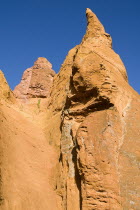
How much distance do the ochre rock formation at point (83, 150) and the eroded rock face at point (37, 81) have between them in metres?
7.50

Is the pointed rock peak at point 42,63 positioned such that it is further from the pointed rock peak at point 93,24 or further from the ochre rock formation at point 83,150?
the ochre rock formation at point 83,150

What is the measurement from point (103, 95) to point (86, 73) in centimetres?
117

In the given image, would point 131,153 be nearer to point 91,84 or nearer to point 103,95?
point 103,95

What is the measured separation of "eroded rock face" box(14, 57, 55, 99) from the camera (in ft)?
58.7

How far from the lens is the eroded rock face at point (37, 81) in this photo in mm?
17905

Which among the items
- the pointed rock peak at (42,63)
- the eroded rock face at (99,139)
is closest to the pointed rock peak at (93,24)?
the eroded rock face at (99,139)

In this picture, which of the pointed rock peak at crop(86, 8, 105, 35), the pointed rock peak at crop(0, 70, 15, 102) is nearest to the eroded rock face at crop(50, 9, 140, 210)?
the pointed rock peak at crop(86, 8, 105, 35)

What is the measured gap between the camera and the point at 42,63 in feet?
64.2

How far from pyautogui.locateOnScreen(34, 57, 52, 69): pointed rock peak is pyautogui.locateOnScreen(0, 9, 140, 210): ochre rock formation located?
9.27m

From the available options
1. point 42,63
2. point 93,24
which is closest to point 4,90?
point 93,24

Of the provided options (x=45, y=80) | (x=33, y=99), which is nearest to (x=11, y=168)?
(x=33, y=99)

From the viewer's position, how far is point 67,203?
22.6 feet

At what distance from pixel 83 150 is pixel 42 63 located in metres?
13.7

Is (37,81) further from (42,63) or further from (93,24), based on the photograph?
(93,24)
